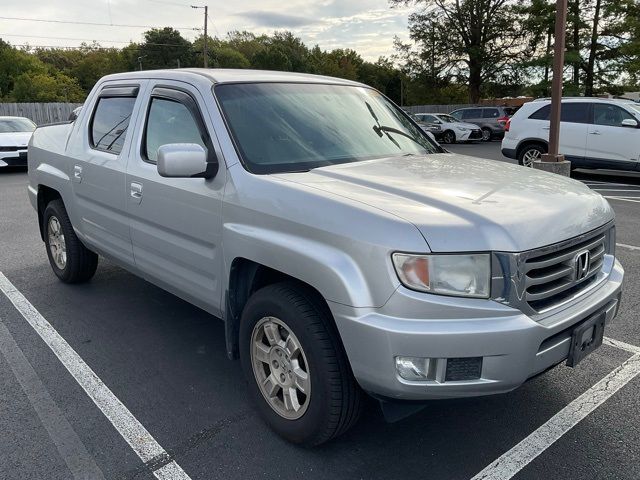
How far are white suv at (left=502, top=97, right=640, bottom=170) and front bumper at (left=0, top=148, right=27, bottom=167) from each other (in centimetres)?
1261

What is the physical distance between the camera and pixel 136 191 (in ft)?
12.3

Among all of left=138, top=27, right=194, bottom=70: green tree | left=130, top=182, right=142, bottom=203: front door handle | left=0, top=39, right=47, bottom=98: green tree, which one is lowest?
left=130, top=182, right=142, bottom=203: front door handle

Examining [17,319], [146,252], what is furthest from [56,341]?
[146,252]

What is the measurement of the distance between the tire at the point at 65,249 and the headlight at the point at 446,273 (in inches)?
148

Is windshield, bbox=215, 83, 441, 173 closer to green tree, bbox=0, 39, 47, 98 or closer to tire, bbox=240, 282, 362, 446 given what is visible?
tire, bbox=240, 282, 362, 446

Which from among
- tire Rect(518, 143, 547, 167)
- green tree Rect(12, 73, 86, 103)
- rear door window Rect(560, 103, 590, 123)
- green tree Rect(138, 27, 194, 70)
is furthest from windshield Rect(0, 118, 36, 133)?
green tree Rect(138, 27, 194, 70)

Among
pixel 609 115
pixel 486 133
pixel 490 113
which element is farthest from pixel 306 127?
pixel 490 113

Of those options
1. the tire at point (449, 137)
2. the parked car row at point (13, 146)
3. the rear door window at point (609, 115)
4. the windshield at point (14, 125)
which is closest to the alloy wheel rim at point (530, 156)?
the rear door window at point (609, 115)

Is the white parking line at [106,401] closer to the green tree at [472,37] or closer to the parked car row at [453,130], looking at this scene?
the parked car row at [453,130]

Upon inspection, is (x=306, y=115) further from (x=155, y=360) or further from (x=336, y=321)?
(x=155, y=360)

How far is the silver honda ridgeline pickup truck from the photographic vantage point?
229 centimetres

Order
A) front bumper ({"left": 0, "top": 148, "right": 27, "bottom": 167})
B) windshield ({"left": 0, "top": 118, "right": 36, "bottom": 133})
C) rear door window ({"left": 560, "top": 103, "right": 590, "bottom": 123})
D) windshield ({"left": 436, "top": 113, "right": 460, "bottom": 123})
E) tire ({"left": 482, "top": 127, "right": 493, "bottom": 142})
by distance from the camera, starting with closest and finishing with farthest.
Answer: rear door window ({"left": 560, "top": 103, "right": 590, "bottom": 123}), front bumper ({"left": 0, "top": 148, "right": 27, "bottom": 167}), windshield ({"left": 0, "top": 118, "right": 36, "bottom": 133}), windshield ({"left": 436, "top": 113, "right": 460, "bottom": 123}), tire ({"left": 482, "top": 127, "right": 493, "bottom": 142})

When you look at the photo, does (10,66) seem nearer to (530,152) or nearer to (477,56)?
(477,56)

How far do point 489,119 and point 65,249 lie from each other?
25332mm
